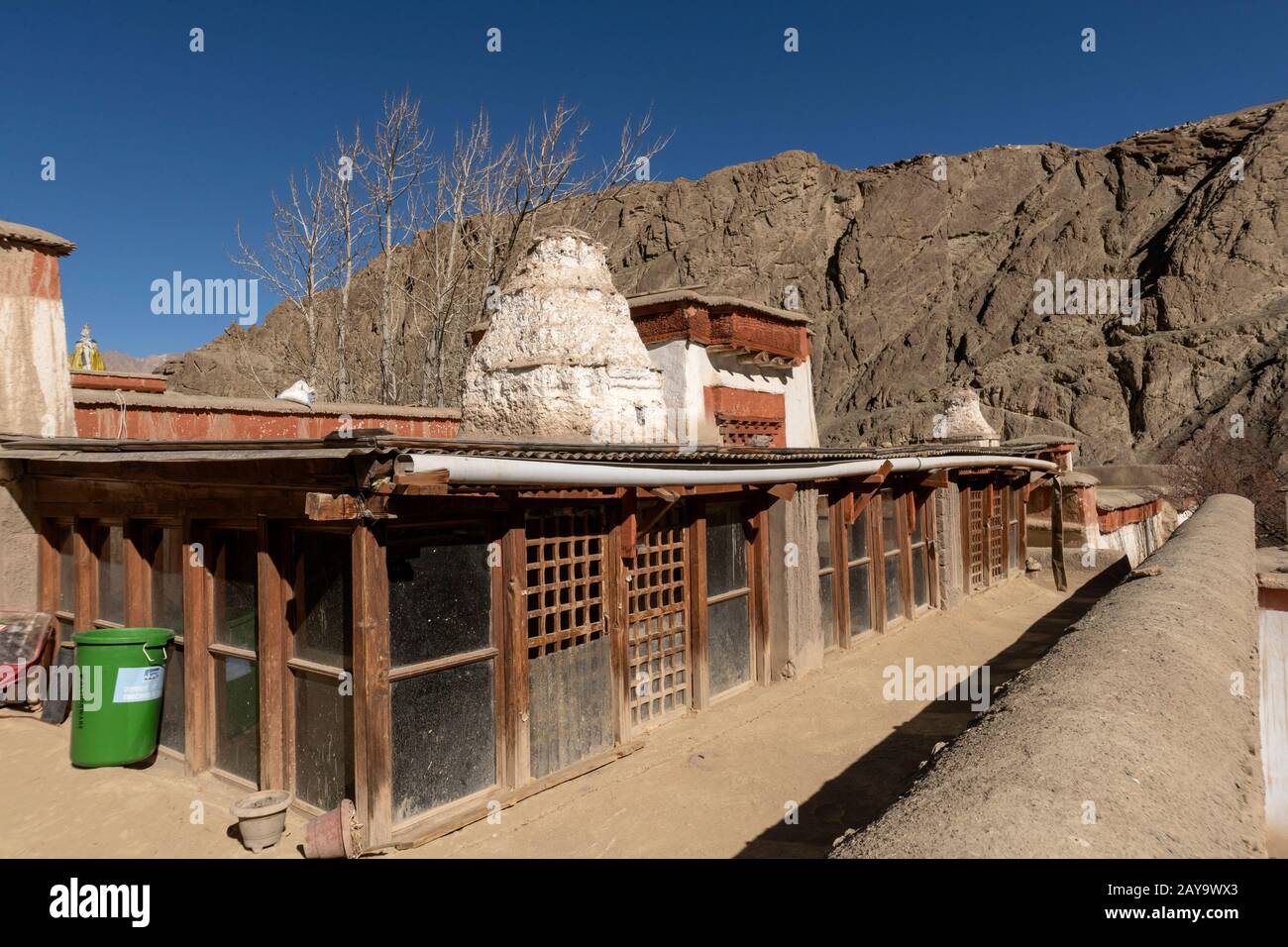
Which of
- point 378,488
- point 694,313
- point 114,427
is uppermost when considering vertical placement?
point 694,313

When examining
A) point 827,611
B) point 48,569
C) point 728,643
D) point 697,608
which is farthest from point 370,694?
point 827,611

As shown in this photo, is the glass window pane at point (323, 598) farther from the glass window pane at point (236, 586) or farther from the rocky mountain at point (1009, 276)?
the rocky mountain at point (1009, 276)

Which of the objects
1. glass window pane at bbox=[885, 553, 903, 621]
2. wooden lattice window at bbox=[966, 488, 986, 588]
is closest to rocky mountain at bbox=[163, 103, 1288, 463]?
wooden lattice window at bbox=[966, 488, 986, 588]

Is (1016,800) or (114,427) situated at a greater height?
(114,427)

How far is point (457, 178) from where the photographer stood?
2177cm

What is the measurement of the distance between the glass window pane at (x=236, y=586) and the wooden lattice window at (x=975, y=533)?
11502mm

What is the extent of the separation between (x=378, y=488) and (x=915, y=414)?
134 feet

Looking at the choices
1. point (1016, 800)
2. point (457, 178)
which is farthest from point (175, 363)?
point (1016, 800)

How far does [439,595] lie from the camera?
522 cm

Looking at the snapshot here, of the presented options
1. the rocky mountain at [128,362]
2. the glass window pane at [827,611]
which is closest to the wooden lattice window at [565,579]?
the glass window pane at [827,611]

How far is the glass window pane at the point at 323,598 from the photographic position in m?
5.00

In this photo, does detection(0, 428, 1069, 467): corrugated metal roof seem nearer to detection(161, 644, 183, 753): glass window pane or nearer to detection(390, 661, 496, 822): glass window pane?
detection(390, 661, 496, 822): glass window pane

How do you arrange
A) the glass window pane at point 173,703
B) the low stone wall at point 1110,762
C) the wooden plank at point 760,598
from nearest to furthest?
the low stone wall at point 1110,762 < the glass window pane at point 173,703 < the wooden plank at point 760,598
